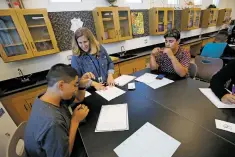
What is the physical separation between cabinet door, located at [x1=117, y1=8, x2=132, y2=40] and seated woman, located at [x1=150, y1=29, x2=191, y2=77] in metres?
1.20

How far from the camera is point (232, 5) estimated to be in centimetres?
583

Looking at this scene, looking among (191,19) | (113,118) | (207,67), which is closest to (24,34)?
(113,118)

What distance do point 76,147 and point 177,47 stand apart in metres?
1.56

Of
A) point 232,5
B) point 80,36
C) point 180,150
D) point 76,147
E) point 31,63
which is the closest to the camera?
point 180,150

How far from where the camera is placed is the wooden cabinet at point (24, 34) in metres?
1.70

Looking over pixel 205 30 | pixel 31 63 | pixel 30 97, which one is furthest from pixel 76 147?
pixel 205 30

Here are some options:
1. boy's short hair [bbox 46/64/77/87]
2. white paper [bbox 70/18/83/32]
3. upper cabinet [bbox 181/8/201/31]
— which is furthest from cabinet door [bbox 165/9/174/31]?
boy's short hair [bbox 46/64/77/87]

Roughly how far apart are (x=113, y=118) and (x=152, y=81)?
0.72 metres

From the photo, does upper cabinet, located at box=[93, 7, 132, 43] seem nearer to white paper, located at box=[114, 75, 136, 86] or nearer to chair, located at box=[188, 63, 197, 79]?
white paper, located at box=[114, 75, 136, 86]

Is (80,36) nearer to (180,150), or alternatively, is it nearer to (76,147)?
(76,147)

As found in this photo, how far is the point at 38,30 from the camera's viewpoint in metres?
1.99

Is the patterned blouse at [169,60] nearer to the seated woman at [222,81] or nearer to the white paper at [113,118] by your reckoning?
the seated woman at [222,81]

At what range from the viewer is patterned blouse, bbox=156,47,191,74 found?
155cm

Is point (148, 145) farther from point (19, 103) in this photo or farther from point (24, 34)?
point (24, 34)
